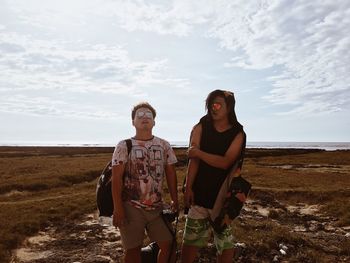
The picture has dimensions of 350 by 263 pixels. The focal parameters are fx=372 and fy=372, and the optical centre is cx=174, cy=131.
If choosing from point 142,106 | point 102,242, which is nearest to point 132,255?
point 142,106

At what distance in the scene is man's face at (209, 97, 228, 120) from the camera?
500cm

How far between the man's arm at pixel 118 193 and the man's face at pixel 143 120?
583 mm

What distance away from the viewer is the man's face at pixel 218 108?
5.00m

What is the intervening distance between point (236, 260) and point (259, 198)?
10.9 metres

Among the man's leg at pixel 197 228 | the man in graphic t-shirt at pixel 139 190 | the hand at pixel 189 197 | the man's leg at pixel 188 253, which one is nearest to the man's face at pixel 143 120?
the man in graphic t-shirt at pixel 139 190

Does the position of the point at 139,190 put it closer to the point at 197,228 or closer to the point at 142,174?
the point at 142,174

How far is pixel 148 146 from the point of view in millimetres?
4953

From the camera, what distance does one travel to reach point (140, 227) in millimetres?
4848

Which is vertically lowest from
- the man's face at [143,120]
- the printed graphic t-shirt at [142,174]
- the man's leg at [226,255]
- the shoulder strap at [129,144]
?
the man's leg at [226,255]

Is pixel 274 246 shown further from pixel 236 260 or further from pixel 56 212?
pixel 56 212

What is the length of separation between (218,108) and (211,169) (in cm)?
83

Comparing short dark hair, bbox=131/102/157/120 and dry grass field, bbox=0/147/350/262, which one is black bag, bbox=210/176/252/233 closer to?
short dark hair, bbox=131/102/157/120

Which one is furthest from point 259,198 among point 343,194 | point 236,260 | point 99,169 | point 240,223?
point 99,169

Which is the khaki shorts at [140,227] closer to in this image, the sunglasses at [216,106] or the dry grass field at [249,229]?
the sunglasses at [216,106]
